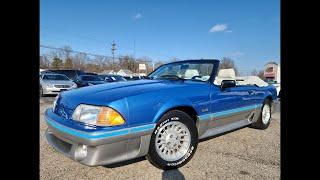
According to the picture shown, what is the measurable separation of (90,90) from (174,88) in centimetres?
109

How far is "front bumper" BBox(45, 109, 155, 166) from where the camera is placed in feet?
9.26

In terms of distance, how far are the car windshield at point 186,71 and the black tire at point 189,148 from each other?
101cm

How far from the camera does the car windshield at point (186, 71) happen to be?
14.7 ft

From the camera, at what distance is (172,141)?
11.4ft

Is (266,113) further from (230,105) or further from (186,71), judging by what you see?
(186,71)

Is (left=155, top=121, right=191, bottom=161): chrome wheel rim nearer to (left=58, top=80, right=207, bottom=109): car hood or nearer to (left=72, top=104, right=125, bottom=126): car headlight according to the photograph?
(left=58, top=80, right=207, bottom=109): car hood

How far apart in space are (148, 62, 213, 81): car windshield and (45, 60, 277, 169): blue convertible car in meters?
0.02

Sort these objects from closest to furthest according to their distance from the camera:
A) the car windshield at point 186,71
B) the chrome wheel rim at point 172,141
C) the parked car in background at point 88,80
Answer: the chrome wheel rim at point 172,141 → the car windshield at point 186,71 → the parked car in background at point 88,80

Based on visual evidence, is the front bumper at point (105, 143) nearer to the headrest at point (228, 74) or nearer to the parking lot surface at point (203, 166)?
the parking lot surface at point (203, 166)

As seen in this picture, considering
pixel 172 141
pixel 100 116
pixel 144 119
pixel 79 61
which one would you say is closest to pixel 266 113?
pixel 172 141

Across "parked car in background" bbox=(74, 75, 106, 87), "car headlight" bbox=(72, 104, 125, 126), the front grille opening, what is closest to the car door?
"car headlight" bbox=(72, 104, 125, 126)

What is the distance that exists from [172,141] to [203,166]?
1.63 ft

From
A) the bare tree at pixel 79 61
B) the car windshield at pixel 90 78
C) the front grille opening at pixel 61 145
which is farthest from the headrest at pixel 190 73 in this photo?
the bare tree at pixel 79 61
